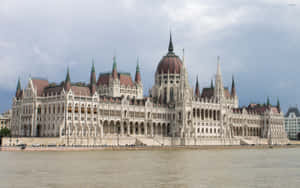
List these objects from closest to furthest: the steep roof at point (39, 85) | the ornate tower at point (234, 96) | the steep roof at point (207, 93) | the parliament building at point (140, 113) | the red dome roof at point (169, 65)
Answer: the parliament building at point (140, 113)
the steep roof at point (39, 85)
the red dome roof at point (169, 65)
the steep roof at point (207, 93)
the ornate tower at point (234, 96)

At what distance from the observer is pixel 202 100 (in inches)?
6029

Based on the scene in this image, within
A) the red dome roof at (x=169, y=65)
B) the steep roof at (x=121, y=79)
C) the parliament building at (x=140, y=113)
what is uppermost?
the red dome roof at (x=169, y=65)

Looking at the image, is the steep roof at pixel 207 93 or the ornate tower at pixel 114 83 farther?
the steep roof at pixel 207 93

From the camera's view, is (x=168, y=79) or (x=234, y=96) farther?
(x=234, y=96)

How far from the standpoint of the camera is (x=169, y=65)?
162m

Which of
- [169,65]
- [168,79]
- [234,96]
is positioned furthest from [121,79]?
[234,96]

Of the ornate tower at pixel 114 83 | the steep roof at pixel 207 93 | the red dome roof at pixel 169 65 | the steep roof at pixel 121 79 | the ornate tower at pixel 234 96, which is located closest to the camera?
the ornate tower at pixel 114 83

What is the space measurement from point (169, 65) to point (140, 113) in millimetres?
31732

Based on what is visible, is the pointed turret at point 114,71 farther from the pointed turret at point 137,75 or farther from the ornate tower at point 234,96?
the ornate tower at point 234,96

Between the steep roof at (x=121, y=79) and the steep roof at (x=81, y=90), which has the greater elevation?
the steep roof at (x=121, y=79)

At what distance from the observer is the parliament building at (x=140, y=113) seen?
118 meters

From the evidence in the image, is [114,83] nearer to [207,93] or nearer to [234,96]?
[207,93]

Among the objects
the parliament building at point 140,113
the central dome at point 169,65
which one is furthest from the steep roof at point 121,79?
the central dome at point 169,65

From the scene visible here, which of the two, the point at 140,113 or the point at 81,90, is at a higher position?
the point at 81,90
